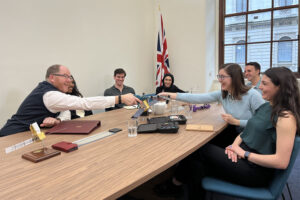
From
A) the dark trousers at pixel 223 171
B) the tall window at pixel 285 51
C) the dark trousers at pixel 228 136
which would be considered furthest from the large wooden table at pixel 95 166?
the tall window at pixel 285 51

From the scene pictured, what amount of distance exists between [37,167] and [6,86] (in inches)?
83.3

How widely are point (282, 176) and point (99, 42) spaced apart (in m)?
3.45

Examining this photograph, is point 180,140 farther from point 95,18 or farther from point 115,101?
point 95,18

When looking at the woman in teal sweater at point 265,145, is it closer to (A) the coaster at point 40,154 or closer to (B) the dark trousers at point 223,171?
(B) the dark trousers at point 223,171

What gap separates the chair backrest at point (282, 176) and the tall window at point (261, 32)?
357cm

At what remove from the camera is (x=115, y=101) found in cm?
207

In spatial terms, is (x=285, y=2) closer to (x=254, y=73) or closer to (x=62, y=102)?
(x=254, y=73)

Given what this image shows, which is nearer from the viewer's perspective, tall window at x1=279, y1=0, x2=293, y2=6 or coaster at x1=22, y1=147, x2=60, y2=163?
coaster at x1=22, y1=147, x2=60, y2=163

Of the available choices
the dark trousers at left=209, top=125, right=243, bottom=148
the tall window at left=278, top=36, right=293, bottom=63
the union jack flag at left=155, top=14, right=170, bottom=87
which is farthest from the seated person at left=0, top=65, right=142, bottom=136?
the tall window at left=278, top=36, right=293, bottom=63

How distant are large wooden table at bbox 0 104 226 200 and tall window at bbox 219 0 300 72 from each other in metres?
3.52

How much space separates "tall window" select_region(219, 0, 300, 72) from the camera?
4.22 metres

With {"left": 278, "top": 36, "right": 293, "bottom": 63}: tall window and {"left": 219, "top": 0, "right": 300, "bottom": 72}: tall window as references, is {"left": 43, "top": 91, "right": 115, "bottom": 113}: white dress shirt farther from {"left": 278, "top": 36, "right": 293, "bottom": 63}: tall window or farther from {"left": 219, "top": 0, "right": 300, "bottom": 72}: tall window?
{"left": 278, "top": 36, "right": 293, "bottom": 63}: tall window

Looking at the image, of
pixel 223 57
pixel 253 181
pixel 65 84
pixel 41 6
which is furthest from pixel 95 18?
pixel 253 181

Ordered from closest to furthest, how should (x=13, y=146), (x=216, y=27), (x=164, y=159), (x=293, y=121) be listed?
(x=164, y=159) < (x=293, y=121) < (x=13, y=146) < (x=216, y=27)
